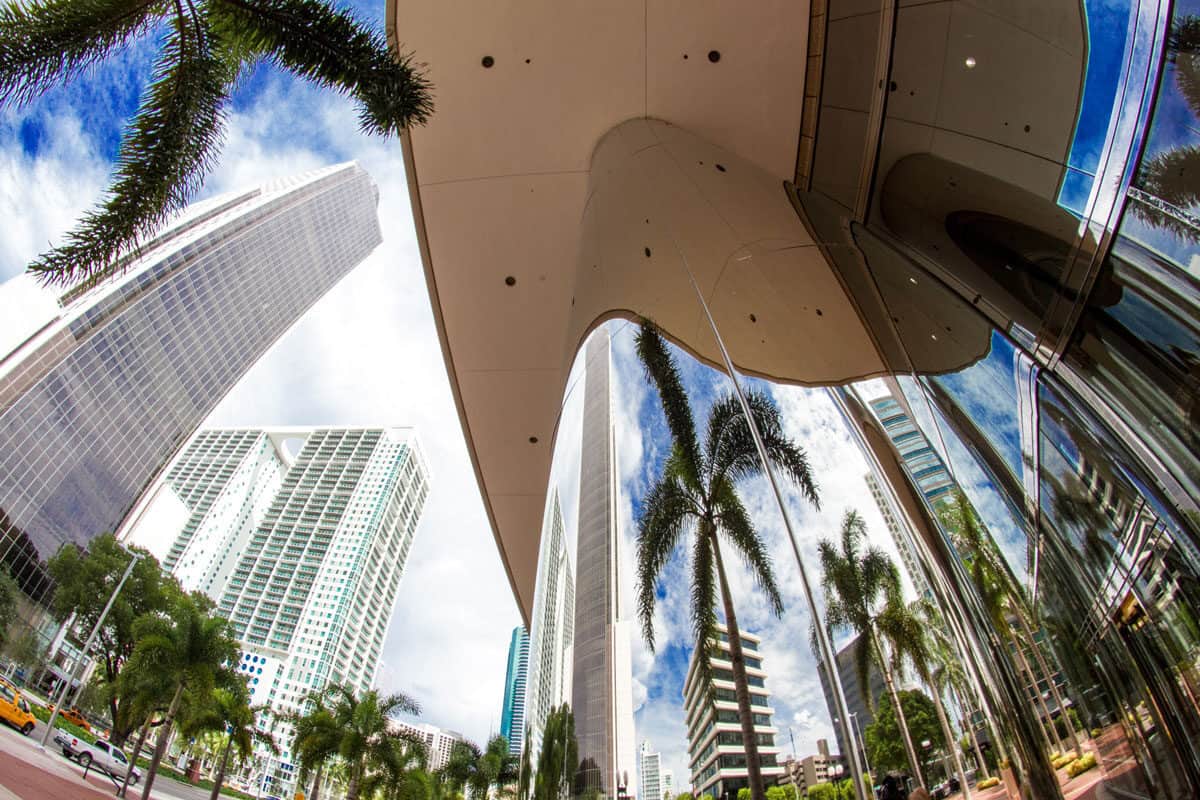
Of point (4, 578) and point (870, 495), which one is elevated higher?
point (4, 578)

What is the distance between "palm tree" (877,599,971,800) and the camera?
1.07 m

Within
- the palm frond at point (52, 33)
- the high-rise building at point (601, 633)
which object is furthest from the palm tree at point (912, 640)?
the palm frond at point (52, 33)

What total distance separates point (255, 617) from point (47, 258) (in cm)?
11378

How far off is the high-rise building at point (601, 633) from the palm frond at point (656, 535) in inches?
5.3

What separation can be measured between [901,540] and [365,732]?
97.9 feet

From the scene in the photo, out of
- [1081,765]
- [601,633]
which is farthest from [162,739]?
[1081,765]

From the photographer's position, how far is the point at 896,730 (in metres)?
1.08

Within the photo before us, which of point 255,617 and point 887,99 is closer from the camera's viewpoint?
point 887,99

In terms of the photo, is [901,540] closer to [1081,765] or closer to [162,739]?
[1081,765]

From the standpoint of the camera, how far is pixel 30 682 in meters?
42.4

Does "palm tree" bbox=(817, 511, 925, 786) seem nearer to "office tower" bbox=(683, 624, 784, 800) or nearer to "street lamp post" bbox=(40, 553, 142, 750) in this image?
"office tower" bbox=(683, 624, 784, 800)

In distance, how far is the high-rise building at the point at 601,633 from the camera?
1.79 meters

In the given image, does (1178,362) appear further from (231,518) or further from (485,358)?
(231,518)

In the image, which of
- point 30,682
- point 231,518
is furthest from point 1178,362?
point 231,518
